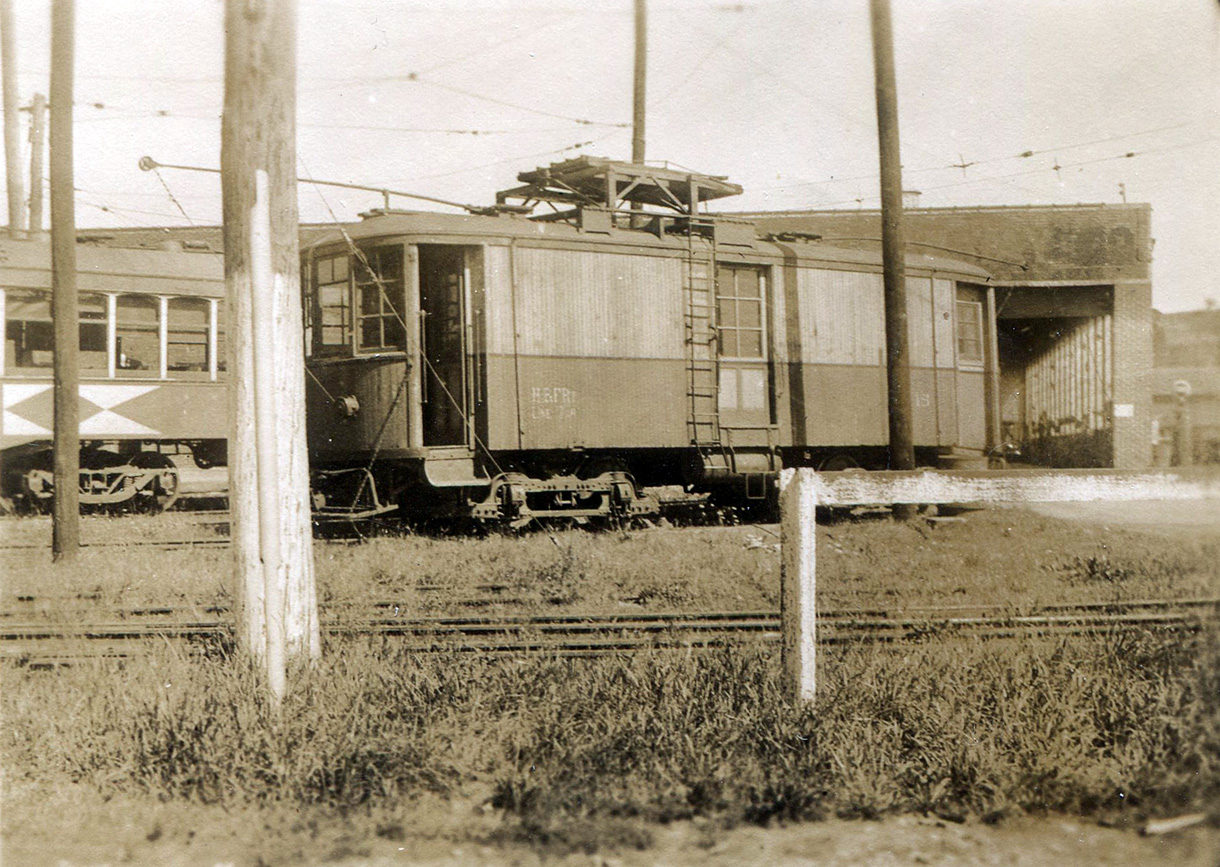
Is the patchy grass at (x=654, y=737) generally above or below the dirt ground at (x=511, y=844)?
above

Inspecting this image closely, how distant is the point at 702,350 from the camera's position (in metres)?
12.6

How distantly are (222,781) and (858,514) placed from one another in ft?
39.7

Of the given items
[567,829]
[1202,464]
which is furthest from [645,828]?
[1202,464]

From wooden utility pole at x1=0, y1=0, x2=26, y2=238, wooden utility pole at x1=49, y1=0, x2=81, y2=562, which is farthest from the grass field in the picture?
wooden utility pole at x1=0, y1=0, x2=26, y2=238

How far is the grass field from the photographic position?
3660 mm

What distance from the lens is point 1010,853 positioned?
3430 mm

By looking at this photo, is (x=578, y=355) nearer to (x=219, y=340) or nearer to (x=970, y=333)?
(x=219, y=340)

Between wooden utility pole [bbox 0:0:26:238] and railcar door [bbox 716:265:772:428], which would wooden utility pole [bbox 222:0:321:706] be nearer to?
railcar door [bbox 716:265:772:428]

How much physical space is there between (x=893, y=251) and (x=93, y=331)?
34.5 feet

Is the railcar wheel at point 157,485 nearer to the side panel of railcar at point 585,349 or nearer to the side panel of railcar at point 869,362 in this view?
the side panel of railcar at point 585,349

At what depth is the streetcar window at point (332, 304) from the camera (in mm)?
11680

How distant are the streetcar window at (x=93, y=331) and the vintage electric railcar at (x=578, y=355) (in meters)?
3.53

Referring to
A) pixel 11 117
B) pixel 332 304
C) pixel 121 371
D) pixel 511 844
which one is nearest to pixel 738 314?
pixel 332 304

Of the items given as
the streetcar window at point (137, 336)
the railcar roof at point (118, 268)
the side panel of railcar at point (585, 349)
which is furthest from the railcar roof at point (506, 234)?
the streetcar window at point (137, 336)
